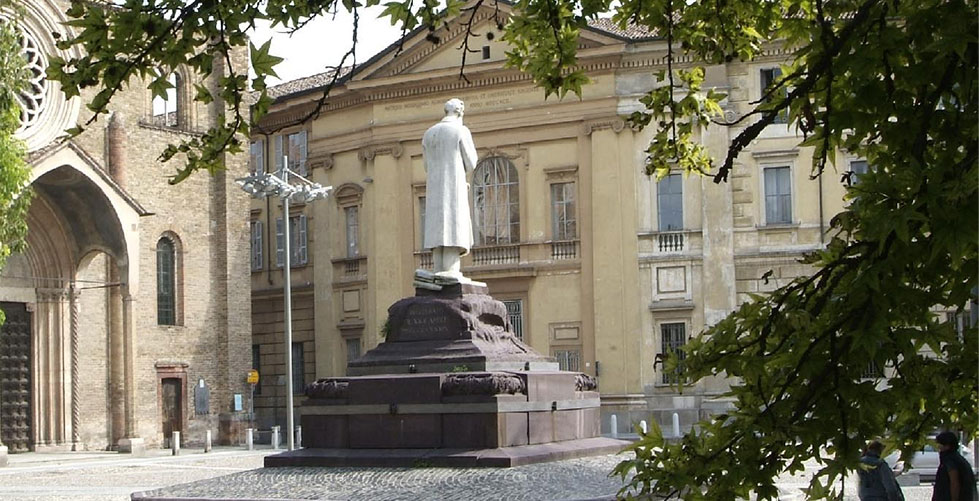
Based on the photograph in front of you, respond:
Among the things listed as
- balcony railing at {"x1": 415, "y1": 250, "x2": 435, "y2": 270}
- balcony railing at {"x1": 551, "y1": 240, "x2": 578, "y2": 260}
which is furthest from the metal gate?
balcony railing at {"x1": 551, "y1": 240, "x2": 578, "y2": 260}

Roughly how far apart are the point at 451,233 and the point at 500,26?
12.6 m

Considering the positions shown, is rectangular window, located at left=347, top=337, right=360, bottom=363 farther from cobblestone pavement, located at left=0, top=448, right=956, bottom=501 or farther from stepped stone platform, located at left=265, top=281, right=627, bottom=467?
stepped stone platform, located at left=265, top=281, right=627, bottom=467

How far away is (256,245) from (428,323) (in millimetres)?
33508

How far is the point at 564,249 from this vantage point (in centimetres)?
4578

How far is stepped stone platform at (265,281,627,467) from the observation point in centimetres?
1864

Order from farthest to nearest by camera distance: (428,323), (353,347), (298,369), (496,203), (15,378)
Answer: (298,369) < (353,347) < (496,203) < (15,378) < (428,323)

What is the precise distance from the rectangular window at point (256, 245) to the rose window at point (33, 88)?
45.4 ft

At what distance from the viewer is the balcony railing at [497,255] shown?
46375 mm

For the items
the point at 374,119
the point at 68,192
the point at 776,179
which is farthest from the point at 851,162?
the point at 68,192

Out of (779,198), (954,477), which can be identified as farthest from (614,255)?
(954,477)

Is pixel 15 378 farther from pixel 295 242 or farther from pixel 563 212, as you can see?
pixel 563 212

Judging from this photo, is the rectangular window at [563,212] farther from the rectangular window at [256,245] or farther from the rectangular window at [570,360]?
the rectangular window at [256,245]

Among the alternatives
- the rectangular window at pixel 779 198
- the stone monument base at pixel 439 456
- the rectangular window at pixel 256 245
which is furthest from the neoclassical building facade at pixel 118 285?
the stone monument base at pixel 439 456

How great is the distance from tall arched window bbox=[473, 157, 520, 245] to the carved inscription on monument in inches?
1019
